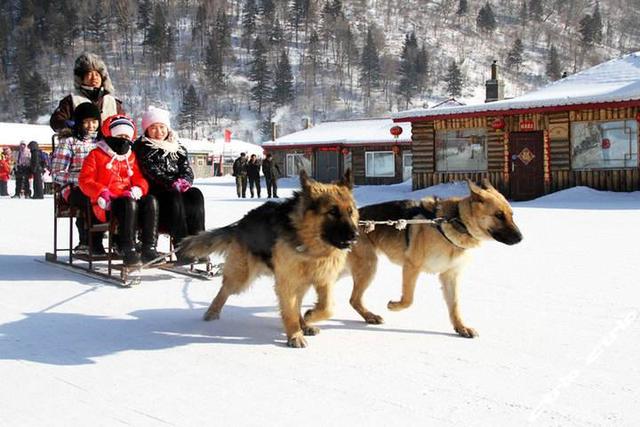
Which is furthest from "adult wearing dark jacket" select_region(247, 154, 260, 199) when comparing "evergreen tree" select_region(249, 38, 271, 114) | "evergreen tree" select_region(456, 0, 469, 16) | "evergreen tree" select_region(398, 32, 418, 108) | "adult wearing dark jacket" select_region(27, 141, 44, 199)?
"evergreen tree" select_region(456, 0, 469, 16)

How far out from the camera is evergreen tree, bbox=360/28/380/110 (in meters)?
97.3

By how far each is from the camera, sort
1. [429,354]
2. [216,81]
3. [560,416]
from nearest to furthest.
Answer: [560,416], [429,354], [216,81]

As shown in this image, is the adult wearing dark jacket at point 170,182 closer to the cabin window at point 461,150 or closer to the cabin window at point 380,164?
the cabin window at point 461,150

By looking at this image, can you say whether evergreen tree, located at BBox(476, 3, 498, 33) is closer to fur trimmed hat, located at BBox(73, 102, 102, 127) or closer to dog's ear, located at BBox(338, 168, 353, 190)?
fur trimmed hat, located at BBox(73, 102, 102, 127)

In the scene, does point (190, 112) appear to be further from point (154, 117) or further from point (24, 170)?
point (154, 117)

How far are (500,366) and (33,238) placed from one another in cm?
849

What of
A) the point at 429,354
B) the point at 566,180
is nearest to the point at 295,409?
the point at 429,354

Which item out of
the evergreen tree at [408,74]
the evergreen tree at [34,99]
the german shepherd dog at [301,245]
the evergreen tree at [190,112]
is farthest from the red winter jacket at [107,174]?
the evergreen tree at [408,74]

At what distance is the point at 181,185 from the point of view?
21.1ft

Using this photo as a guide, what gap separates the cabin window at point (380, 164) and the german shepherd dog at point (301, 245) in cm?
3022

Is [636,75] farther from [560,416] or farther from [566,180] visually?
[560,416]

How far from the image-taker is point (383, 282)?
254 inches

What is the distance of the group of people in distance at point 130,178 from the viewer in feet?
20.0

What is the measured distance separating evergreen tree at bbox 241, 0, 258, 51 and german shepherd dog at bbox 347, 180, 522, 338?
104 m
